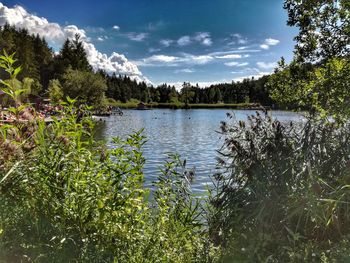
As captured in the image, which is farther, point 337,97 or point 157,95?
point 157,95

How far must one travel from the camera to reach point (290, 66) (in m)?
7.14

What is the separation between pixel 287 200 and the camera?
125 inches

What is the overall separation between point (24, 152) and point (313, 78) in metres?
5.58

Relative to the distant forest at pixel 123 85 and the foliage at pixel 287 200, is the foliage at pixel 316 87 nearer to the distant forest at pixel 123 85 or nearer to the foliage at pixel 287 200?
the foliage at pixel 287 200

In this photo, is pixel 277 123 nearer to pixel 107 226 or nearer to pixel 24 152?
pixel 107 226

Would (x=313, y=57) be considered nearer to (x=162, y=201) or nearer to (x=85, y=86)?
(x=162, y=201)

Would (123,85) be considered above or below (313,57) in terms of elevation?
above

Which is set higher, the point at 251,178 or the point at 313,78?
the point at 313,78

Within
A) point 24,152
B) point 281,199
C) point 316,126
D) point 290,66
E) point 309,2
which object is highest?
point 309,2

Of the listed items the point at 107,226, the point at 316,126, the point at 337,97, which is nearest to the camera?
the point at 107,226

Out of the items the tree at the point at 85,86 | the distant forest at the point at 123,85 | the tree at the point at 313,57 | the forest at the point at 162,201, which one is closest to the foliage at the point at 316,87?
the tree at the point at 313,57

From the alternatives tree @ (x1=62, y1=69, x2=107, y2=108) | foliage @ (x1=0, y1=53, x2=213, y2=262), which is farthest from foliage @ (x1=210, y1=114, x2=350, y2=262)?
tree @ (x1=62, y1=69, x2=107, y2=108)

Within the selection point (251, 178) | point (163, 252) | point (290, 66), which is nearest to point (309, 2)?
point (290, 66)

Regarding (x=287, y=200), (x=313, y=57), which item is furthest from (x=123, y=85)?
(x=287, y=200)
